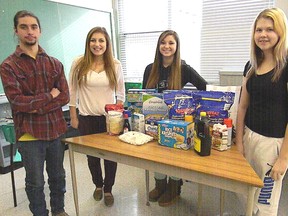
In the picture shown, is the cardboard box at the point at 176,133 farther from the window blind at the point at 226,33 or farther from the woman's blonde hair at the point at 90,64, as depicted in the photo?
the window blind at the point at 226,33

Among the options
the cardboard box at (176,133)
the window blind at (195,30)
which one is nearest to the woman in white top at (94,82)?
the cardboard box at (176,133)

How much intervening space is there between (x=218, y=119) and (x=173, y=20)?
105 inches

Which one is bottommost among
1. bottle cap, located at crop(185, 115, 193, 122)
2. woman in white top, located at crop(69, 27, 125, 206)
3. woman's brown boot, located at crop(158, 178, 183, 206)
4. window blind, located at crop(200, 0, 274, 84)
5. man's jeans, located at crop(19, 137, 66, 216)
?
woman's brown boot, located at crop(158, 178, 183, 206)

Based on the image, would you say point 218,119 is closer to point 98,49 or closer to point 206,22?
point 98,49

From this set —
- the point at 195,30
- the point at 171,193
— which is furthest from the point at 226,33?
the point at 171,193

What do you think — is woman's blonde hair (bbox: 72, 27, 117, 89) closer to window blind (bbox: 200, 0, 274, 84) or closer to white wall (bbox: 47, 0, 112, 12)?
white wall (bbox: 47, 0, 112, 12)

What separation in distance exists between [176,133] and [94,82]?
0.85 metres

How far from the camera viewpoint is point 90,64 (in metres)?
1.90

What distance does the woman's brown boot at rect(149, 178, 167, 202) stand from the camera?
2105mm

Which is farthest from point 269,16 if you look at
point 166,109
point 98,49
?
point 98,49

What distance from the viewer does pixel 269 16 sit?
1.21 m

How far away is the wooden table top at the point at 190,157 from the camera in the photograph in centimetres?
106

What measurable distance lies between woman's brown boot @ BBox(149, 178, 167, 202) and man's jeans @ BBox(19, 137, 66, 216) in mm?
754

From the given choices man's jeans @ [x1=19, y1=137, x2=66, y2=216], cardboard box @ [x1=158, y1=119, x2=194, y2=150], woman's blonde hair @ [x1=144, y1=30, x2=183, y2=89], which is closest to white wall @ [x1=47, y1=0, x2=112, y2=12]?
woman's blonde hair @ [x1=144, y1=30, x2=183, y2=89]
